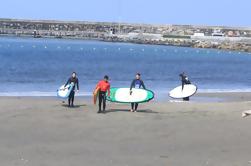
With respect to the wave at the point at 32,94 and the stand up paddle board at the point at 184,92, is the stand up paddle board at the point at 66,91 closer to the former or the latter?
the stand up paddle board at the point at 184,92

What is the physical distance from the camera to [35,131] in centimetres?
1789

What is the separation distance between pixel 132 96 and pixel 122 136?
240 inches

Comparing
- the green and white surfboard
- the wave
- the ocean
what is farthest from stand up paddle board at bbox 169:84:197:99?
the green and white surfboard

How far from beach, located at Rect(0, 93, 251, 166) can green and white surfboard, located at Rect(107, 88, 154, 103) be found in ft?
1.14

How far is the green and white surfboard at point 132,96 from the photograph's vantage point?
2312 centimetres

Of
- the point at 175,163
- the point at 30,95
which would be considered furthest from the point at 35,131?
the point at 30,95

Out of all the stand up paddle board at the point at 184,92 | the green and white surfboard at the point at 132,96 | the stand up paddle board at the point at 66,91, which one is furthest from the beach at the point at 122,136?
the stand up paddle board at the point at 184,92

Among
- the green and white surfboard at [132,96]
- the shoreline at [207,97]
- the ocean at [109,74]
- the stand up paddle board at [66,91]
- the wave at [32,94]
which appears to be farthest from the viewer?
the ocean at [109,74]

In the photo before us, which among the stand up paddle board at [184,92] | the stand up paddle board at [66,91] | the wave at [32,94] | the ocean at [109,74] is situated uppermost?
the stand up paddle board at [66,91]

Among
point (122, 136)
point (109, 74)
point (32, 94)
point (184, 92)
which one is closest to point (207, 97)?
point (184, 92)

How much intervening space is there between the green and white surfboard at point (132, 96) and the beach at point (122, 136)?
1.14 feet

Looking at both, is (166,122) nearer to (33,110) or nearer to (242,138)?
(242,138)

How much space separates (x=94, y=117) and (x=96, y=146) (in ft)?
16.1

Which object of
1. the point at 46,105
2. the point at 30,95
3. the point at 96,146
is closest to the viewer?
the point at 96,146
